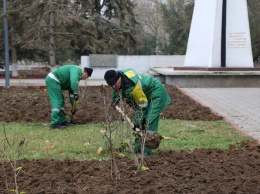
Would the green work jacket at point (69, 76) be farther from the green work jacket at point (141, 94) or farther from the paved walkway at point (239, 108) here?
the paved walkway at point (239, 108)

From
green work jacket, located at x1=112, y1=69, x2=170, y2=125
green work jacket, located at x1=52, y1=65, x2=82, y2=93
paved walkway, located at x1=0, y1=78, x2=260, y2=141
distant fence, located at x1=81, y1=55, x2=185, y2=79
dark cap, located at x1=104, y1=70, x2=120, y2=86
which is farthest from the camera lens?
distant fence, located at x1=81, y1=55, x2=185, y2=79

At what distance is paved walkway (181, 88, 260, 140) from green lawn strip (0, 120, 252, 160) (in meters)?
0.39

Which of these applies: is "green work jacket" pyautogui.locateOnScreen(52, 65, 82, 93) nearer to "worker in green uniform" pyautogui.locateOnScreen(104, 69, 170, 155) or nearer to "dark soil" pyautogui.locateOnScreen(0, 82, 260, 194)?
"worker in green uniform" pyautogui.locateOnScreen(104, 69, 170, 155)

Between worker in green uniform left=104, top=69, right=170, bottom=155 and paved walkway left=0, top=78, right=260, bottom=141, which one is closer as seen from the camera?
worker in green uniform left=104, top=69, right=170, bottom=155

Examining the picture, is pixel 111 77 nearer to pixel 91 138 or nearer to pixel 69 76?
pixel 91 138

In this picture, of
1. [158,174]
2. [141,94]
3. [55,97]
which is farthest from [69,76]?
[158,174]

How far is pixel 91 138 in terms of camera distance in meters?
7.57

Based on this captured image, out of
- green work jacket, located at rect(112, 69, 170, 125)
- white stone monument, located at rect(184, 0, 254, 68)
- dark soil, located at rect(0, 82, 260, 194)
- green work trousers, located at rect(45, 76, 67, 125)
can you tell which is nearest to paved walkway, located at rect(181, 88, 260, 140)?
dark soil, located at rect(0, 82, 260, 194)

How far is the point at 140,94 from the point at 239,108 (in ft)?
21.8

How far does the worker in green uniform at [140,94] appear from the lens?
587 centimetres

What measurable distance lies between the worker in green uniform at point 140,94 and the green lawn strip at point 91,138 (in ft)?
1.08

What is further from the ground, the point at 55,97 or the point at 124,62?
the point at 55,97

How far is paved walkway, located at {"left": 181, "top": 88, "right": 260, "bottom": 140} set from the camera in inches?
358

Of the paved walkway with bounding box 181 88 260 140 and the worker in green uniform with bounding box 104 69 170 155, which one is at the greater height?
the worker in green uniform with bounding box 104 69 170 155
